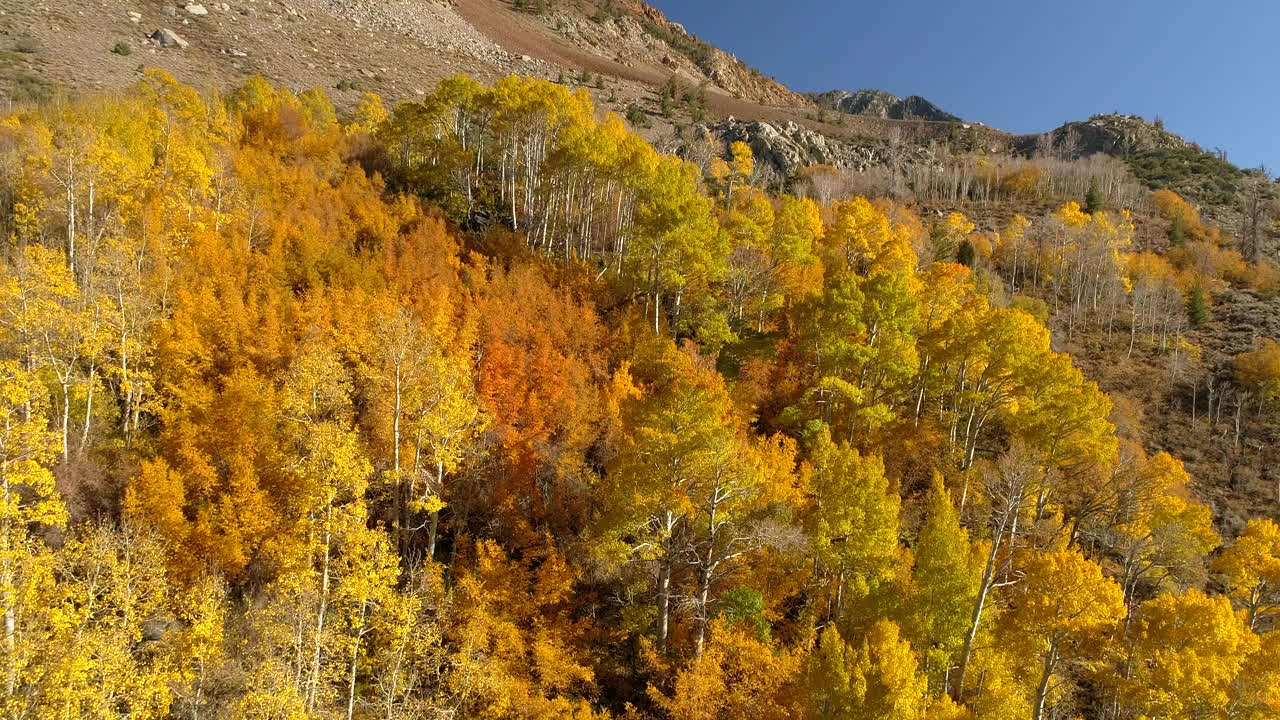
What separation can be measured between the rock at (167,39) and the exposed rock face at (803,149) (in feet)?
189

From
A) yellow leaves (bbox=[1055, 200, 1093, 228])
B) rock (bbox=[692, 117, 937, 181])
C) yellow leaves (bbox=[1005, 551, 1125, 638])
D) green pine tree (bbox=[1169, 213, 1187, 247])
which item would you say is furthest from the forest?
green pine tree (bbox=[1169, 213, 1187, 247])

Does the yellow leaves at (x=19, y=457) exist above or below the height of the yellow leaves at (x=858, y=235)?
below

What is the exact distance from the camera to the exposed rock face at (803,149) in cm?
8375

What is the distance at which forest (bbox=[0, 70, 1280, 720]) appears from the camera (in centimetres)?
1567

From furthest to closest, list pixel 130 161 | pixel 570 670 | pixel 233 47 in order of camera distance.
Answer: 1. pixel 233 47
2. pixel 130 161
3. pixel 570 670

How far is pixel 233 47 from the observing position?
64562mm

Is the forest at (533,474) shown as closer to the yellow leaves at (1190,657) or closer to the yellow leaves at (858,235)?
the yellow leaves at (1190,657)

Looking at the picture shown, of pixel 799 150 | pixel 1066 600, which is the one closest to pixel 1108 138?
pixel 799 150

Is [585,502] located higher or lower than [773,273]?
lower

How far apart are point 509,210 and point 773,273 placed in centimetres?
1810

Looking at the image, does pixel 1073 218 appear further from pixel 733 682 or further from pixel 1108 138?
pixel 1108 138

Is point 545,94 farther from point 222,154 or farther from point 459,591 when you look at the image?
point 459,591

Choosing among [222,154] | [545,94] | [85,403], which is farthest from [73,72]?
[85,403]

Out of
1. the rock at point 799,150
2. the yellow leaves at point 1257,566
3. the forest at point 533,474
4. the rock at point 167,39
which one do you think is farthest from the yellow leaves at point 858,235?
the rock at point 167,39
